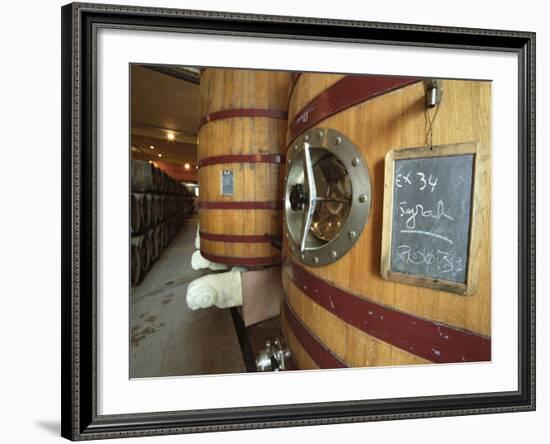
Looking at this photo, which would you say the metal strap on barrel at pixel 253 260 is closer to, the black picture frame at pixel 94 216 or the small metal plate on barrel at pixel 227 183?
the small metal plate on barrel at pixel 227 183

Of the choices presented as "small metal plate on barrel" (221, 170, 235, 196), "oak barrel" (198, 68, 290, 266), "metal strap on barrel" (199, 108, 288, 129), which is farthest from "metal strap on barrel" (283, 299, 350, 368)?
"metal strap on barrel" (199, 108, 288, 129)

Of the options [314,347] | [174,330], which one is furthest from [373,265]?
[174,330]

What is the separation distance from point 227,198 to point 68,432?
0.57 metres

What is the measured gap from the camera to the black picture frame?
56cm

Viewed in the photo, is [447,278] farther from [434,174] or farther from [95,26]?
[95,26]

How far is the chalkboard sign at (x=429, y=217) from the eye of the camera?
51 centimetres

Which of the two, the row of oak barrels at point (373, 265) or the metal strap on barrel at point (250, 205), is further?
the metal strap on barrel at point (250, 205)

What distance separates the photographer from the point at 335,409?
61 cm

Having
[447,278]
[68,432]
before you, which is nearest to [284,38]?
[447,278]

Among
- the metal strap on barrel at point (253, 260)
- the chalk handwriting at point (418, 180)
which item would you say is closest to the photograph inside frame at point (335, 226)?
the chalk handwriting at point (418, 180)

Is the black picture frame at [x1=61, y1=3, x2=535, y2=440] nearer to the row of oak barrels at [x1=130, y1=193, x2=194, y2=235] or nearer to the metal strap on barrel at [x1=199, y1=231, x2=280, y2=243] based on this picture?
the row of oak barrels at [x1=130, y1=193, x2=194, y2=235]

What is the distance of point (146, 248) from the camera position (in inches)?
23.6

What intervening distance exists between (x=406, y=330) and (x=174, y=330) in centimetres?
43

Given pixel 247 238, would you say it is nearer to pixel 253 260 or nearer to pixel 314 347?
pixel 253 260
